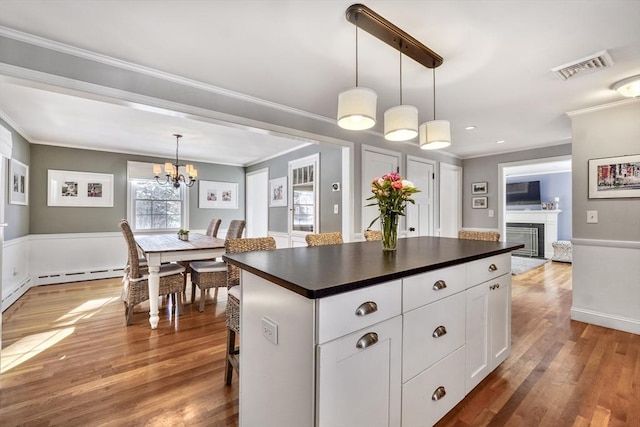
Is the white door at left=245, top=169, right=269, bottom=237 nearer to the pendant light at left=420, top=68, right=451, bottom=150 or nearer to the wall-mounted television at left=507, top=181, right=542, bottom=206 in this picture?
the pendant light at left=420, top=68, right=451, bottom=150

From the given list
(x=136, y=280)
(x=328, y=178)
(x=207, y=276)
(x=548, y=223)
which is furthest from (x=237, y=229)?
(x=548, y=223)

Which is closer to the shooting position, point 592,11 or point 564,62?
point 592,11

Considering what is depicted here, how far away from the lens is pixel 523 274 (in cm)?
532

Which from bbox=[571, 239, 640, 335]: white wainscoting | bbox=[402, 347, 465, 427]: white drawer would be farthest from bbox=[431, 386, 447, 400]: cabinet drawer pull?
bbox=[571, 239, 640, 335]: white wainscoting

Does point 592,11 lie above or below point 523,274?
above

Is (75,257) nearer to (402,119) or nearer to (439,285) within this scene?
(402,119)

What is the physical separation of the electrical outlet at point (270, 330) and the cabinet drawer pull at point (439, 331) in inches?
32.3

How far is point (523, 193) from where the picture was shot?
7598 millimetres

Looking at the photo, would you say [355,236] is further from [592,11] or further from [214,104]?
[592,11]

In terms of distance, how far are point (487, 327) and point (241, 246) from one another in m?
1.74

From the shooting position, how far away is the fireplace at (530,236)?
23.2 ft

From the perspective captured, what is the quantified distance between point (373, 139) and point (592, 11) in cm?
252

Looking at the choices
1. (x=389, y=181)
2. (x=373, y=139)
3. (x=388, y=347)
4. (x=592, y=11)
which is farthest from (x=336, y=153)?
(x=388, y=347)

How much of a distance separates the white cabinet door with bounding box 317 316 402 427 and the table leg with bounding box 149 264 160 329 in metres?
2.49
